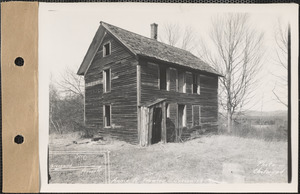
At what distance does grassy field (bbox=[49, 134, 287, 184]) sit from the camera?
10.9ft

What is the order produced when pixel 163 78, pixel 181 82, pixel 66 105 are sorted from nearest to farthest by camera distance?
pixel 66 105, pixel 163 78, pixel 181 82

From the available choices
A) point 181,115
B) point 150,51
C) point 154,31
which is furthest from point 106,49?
point 181,115

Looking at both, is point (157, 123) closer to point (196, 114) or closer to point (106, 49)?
point (196, 114)

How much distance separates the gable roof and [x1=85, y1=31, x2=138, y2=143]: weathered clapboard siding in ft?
0.80

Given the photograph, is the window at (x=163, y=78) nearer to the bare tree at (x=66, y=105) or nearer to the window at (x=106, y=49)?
the window at (x=106, y=49)

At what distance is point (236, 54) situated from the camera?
12.0ft

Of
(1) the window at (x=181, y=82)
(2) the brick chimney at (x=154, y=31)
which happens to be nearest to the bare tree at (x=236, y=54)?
(2) the brick chimney at (x=154, y=31)

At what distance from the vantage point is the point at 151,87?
456 centimetres

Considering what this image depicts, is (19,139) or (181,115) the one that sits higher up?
(181,115)

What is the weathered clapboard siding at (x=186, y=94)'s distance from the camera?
444 cm

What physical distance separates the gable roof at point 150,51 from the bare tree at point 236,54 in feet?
0.97

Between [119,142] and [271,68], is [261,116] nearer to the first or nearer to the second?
[271,68]

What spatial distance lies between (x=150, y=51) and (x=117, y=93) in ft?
3.77

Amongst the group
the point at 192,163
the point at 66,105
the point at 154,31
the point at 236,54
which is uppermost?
the point at 154,31
